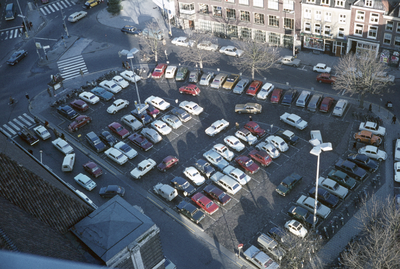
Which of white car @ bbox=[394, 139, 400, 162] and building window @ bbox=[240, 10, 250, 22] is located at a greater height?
building window @ bbox=[240, 10, 250, 22]

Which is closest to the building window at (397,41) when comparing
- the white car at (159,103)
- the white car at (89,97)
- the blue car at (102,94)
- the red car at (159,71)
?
the white car at (159,103)

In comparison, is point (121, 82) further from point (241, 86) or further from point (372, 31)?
point (372, 31)

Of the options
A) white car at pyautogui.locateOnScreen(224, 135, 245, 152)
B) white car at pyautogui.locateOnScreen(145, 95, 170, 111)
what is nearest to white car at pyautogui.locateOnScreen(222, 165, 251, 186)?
white car at pyautogui.locateOnScreen(224, 135, 245, 152)

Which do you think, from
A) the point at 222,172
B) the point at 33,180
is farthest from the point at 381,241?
the point at 33,180

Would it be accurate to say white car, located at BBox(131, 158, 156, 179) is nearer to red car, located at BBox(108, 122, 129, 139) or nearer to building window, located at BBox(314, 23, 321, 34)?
red car, located at BBox(108, 122, 129, 139)

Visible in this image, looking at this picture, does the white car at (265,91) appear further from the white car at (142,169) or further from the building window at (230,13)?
the white car at (142,169)

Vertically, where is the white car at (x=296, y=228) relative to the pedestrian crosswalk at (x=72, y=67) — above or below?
below
